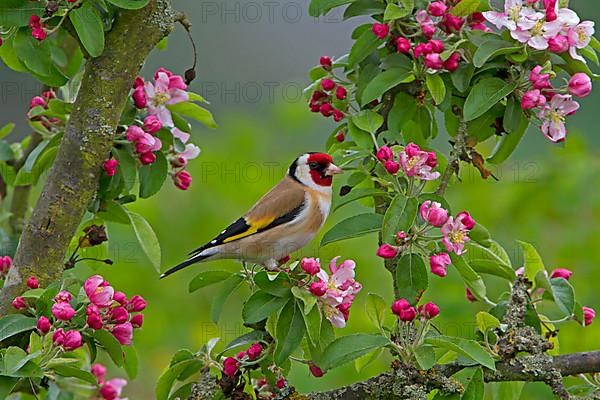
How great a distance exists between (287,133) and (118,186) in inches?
134

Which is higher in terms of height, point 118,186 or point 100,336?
point 118,186

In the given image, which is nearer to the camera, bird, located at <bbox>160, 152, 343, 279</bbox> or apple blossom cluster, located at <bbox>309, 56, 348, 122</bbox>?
apple blossom cluster, located at <bbox>309, 56, 348, 122</bbox>

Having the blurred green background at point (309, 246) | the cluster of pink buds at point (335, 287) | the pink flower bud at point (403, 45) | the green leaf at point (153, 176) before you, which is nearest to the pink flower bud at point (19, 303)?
the green leaf at point (153, 176)

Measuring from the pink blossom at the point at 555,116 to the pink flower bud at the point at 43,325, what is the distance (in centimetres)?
131

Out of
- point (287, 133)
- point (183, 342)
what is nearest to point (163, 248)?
point (183, 342)

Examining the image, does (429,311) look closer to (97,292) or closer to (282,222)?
(97,292)

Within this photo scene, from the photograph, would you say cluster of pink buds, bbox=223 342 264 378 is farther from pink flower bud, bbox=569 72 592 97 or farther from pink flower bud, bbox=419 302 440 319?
pink flower bud, bbox=569 72 592 97

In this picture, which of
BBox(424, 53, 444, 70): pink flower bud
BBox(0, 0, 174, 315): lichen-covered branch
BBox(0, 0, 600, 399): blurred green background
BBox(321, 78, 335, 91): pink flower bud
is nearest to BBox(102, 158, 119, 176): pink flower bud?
BBox(0, 0, 174, 315): lichen-covered branch

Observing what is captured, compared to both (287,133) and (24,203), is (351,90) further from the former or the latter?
(287,133)

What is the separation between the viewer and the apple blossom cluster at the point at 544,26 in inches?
92.8

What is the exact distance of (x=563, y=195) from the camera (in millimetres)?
4305

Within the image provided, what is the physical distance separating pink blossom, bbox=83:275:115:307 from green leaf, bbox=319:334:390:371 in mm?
504

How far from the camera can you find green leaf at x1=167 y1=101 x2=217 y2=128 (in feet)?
8.94

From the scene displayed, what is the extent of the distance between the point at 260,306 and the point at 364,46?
78 centimetres
